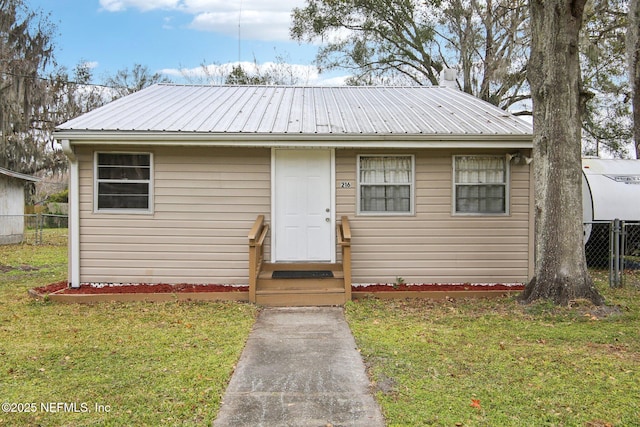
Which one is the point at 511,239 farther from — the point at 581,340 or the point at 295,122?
the point at 295,122

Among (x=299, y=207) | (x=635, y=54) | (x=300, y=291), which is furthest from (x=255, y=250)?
(x=635, y=54)

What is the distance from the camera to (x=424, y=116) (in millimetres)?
8453

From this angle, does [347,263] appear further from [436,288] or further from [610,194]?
[610,194]

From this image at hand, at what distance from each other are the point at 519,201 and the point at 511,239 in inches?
25.3

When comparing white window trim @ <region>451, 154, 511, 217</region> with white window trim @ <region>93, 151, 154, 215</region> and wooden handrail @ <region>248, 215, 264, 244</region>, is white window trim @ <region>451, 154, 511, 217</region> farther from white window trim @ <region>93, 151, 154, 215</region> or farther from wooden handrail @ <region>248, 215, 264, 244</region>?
white window trim @ <region>93, 151, 154, 215</region>

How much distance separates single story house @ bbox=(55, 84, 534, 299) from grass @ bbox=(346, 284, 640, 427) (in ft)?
4.33

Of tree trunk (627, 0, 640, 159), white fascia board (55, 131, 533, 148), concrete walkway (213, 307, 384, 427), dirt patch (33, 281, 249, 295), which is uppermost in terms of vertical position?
tree trunk (627, 0, 640, 159)

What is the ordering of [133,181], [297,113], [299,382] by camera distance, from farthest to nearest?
[297,113] < [133,181] < [299,382]

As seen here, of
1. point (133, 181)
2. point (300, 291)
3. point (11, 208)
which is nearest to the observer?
point (300, 291)

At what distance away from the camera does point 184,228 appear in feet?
25.5

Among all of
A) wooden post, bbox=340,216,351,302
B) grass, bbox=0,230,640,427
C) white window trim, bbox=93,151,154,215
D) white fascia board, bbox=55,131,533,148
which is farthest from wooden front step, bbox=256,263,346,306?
white window trim, bbox=93,151,154,215

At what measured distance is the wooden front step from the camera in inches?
275

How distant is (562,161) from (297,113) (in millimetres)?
4395

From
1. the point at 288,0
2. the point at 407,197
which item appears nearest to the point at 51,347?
the point at 407,197
